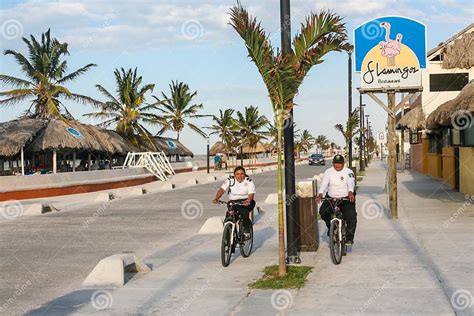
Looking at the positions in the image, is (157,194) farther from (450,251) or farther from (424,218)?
(450,251)

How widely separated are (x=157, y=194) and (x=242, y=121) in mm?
52790

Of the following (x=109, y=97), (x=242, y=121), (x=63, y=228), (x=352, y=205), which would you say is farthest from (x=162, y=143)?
(x=352, y=205)

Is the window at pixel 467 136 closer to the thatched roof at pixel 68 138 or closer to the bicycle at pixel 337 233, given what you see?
the bicycle at pixel 337 233

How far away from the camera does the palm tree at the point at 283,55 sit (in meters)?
8.41

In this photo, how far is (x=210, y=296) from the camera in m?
7.56

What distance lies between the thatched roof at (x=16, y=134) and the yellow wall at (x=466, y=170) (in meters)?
20.9

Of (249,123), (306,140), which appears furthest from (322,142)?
(249,123)

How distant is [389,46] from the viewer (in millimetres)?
15797

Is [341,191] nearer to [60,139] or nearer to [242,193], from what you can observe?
[242,193]

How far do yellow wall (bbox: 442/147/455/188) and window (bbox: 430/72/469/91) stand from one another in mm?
12717

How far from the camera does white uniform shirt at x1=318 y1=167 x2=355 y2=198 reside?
32.7 feet

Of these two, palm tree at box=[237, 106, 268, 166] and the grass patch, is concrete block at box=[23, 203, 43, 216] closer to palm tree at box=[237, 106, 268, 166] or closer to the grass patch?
the grass patch

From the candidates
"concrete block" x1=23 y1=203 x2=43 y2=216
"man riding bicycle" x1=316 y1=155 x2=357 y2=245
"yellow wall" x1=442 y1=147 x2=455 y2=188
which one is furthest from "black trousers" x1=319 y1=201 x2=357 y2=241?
"yellow wall" x1=442 y1=147 x2=455 y2=188

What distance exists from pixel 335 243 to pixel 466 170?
1322cm
